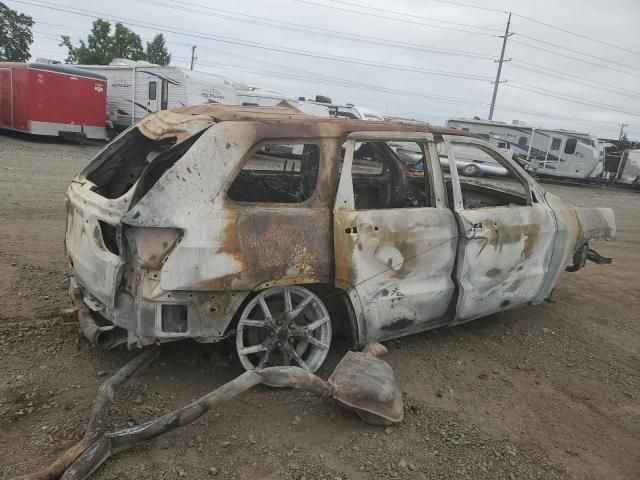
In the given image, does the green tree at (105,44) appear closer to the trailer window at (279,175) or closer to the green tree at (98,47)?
the green tree at (98,47)

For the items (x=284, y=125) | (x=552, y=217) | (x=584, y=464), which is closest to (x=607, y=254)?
(x=552, y=217)

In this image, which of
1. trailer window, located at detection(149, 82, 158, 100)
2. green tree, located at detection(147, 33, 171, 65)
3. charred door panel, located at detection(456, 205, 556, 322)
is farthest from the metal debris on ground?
green tree, located at detection(147, 33, 171, 65)

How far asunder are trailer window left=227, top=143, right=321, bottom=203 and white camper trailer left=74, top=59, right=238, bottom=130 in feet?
49.0

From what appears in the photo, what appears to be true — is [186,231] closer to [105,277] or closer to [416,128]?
[105,277]

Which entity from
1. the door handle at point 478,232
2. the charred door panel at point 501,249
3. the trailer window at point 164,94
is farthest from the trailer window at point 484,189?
the trailer window at point 164,94

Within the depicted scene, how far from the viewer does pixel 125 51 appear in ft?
126

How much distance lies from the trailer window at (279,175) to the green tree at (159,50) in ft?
194

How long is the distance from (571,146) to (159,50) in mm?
52646

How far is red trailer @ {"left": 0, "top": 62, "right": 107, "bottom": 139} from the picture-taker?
1722 centimetres

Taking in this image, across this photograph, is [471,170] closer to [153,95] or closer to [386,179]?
[153,95]

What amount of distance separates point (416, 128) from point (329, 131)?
0.85 meters

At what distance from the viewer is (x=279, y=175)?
4.80 meters

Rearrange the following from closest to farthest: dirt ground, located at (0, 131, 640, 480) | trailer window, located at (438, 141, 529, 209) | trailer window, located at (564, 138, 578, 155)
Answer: dirt ground, located at (0, 131, 640, 480)
trailer window, located at (438, 141, 529, 209)
trailer window, located at (564, 138, 578, 155)

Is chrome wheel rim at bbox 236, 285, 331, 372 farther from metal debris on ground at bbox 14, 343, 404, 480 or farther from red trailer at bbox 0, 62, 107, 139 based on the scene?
red trailer at bbox 0, 62, 107, 139
